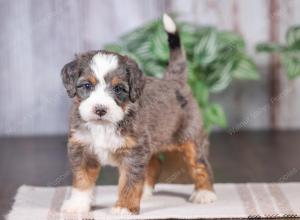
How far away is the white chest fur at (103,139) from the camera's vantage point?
3.43 meters

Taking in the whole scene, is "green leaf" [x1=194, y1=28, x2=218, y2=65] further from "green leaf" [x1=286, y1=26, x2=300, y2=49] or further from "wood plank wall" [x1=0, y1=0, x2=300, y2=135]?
"wood plank wall" [x1=0, y1=0, x2=300, y2=135]

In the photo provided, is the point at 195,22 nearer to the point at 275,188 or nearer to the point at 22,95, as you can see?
the point at 22,95

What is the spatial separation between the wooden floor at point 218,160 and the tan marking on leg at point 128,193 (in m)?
0.63

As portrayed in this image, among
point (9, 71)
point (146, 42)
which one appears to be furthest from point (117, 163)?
point (9, 71)

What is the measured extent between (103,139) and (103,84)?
0.27m

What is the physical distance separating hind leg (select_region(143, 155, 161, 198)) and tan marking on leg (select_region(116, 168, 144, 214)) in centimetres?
49

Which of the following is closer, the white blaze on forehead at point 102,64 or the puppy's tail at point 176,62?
the white blaze on forehead at point 102,64

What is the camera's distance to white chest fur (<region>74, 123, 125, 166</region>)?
343cm

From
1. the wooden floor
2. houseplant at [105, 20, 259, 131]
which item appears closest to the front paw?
the wooden floor

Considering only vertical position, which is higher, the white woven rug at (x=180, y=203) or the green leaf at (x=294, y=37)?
the green leaf at (x=294, y=37)

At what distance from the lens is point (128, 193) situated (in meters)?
3.44

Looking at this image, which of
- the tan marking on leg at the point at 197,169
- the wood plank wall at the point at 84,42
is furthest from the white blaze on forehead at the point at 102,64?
the wood plank wall at the point at 84,42

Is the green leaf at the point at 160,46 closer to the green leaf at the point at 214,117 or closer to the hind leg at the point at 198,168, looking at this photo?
the green leaf at the point at 214,117

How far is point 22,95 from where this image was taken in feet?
20.1
